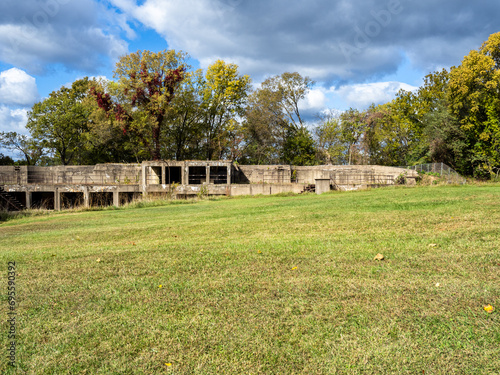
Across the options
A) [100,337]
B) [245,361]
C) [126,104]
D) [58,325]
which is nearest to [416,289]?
[245,361]

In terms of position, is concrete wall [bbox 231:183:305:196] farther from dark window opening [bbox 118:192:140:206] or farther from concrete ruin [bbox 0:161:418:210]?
dark window opening [bbox 118:192:140:206]

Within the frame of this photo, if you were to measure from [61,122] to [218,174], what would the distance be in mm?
22901

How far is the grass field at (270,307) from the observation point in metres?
2.81

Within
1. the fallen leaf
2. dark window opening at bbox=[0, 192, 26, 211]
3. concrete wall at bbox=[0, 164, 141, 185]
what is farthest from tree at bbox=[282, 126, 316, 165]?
the fallen leaf

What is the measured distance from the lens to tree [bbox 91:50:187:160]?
3925 centimetres

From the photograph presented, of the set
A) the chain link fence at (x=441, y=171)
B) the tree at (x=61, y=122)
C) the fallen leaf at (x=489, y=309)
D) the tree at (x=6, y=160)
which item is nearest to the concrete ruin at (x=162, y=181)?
the chain link fence at (x=441, y=171)

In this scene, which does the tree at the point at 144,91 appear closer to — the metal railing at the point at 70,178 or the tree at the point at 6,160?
the metal railing at the point at 70,178

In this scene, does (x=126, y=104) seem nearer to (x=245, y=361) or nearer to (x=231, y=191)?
(x=231, y=191)

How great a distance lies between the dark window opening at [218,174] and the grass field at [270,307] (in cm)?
3022

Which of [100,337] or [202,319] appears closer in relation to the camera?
[100,337]

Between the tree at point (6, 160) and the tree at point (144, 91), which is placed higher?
the tree at point (144, 91)

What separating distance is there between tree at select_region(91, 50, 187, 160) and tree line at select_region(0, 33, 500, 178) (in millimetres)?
114

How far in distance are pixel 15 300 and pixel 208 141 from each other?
4282 cm

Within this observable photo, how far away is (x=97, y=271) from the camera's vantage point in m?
5.24
